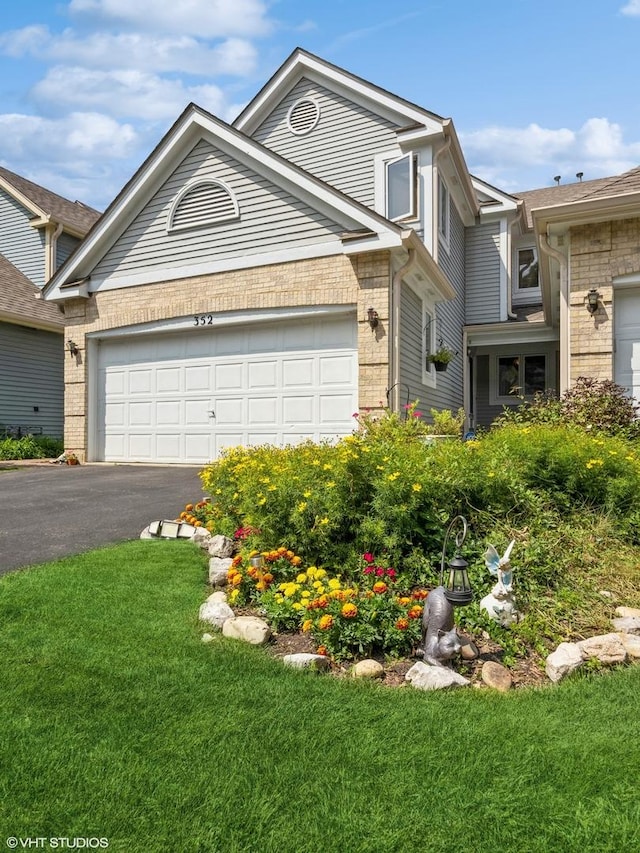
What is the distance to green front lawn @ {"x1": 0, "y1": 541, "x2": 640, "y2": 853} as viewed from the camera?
173 centimetres

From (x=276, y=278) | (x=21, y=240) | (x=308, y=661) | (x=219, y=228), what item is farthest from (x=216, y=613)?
(x=21, y=240)

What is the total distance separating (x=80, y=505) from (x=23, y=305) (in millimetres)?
10926

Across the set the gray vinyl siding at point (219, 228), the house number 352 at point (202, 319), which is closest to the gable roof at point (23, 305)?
the gray vinyl siding at point (219, 228)

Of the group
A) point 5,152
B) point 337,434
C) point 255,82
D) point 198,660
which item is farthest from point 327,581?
point 5,152

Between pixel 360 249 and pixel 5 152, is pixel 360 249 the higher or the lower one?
the lower one

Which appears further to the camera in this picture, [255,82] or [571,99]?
[255,82]

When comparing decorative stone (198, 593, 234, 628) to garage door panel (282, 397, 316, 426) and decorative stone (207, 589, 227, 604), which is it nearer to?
decorative stone (207, 589, 227, 604)

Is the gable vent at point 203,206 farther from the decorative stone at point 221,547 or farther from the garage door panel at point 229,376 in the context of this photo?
the decorative stone at point 221,547

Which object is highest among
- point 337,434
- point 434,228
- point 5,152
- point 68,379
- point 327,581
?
point 5,152

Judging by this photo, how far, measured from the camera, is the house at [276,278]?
9.24 metres

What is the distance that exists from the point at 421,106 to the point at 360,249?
4.81m

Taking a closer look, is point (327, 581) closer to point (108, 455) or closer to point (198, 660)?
point (198, 660)

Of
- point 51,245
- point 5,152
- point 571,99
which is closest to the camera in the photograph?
point 571,99

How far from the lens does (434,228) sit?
37.8 feet
